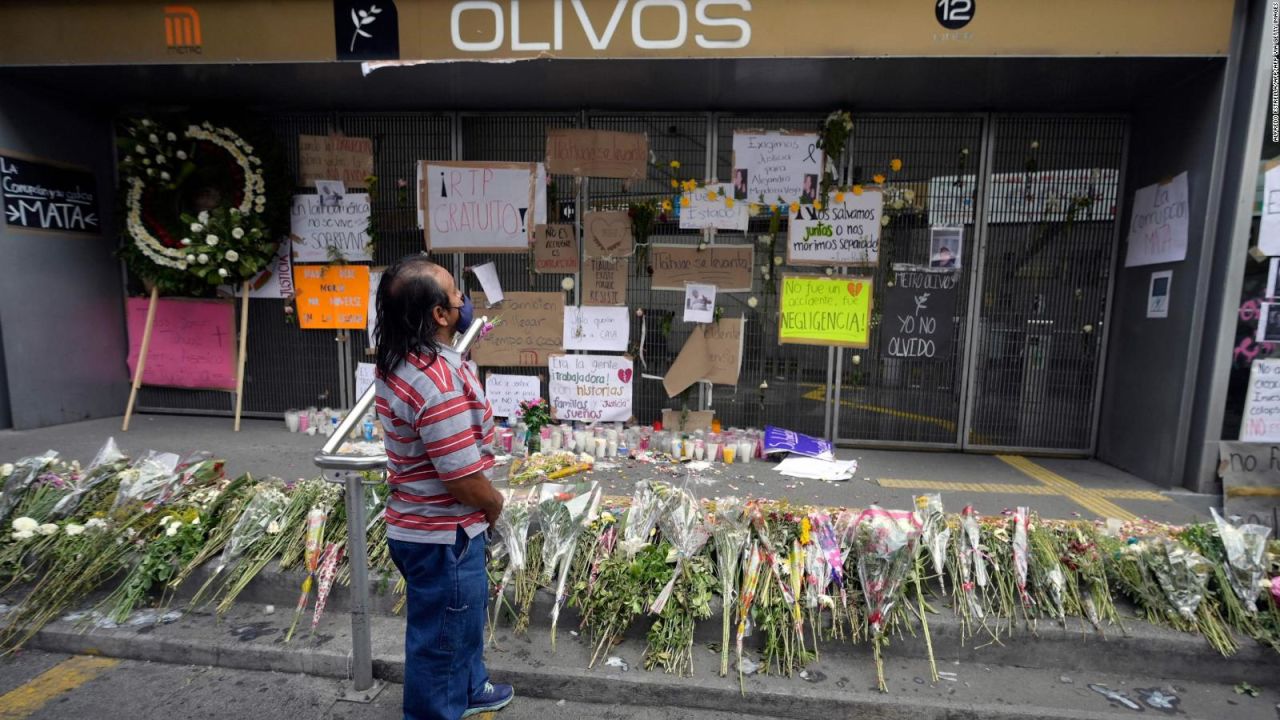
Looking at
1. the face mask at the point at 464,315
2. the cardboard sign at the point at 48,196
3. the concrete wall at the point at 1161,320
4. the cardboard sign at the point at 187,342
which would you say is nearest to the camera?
the face mask at the point at 464,315

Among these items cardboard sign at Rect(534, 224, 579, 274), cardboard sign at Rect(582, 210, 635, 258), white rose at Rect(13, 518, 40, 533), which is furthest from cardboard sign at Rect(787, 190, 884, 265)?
white rose at Rect(13, 518, 40, 533)

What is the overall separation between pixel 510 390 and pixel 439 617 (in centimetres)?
395

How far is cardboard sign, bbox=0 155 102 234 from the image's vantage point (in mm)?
5426

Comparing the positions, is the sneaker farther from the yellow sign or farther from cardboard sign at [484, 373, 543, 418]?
the yellow sign

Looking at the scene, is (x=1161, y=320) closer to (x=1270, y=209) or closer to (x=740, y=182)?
(x=1270, y=209)

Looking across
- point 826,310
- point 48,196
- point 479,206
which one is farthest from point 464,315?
point 48,196

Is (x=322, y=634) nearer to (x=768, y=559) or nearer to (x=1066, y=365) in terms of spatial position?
(x=768, y=559)

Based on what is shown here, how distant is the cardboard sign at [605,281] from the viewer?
5.77 metres

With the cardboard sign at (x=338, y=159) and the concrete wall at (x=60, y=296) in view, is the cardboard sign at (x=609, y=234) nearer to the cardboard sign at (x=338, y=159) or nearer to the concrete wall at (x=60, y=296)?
the cardboard sign at (x=338, y=159)

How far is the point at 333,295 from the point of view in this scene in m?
6.10

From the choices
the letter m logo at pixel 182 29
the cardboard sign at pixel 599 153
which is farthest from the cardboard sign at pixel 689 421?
the letter m logo at pixel 182 29

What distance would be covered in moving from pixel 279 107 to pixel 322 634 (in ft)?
18.1

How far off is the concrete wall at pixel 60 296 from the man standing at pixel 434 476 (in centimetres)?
611

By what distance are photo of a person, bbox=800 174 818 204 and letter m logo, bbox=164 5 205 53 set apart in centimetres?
533
